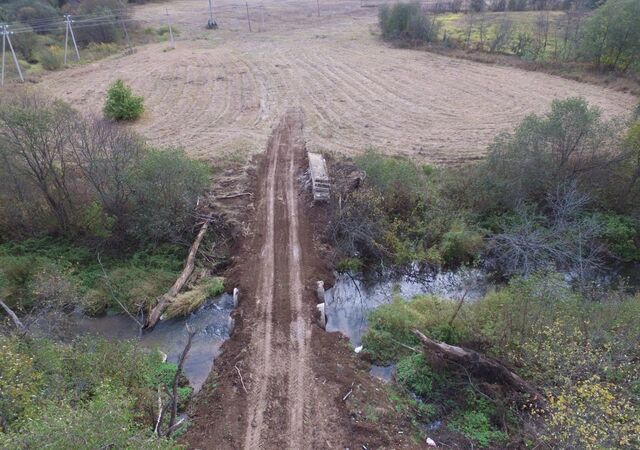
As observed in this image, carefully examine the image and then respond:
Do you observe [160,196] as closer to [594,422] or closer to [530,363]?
[530,363]

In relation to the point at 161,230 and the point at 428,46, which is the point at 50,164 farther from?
the point at 428,46

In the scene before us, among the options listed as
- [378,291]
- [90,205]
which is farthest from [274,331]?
[90,205]

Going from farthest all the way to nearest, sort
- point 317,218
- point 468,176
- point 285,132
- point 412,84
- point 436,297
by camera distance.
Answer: point 412,84, point 285,132, point 468,176, point 317,218, point 436,297

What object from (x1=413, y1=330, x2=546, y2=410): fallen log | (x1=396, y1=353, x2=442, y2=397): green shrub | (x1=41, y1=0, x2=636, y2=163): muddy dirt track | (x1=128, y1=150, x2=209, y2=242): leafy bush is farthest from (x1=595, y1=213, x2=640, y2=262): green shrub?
(x1=128, y1=150, x2=209, y2=242): leafy bush

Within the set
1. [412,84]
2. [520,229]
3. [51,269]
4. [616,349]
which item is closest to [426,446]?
[616,349]

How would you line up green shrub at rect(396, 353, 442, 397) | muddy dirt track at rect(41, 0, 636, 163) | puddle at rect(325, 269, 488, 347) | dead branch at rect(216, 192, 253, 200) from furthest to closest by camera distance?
muddy dirt track at rect(41, 0, 636, 163) → dead branch at rect(216, 192, 253, 200) → puddle at rect(325, 269, 488, 347) → green shrub at rect(396, 353, 442, 397)

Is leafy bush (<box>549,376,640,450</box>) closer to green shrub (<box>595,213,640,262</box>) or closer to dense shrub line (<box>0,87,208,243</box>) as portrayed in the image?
green shrub (<box>595,213,640,262</box>)

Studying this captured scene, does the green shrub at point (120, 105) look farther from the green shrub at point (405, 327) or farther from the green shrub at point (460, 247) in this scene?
the green shrub at point (405, 327)
